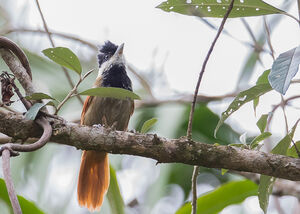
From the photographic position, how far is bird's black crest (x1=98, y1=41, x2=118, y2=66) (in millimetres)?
3505

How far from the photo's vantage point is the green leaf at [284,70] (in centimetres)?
147

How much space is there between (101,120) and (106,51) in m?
0.78

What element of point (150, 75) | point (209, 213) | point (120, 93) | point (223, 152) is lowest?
point (209, 213)

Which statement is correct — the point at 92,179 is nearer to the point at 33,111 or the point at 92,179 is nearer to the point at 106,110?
the point at 106,110

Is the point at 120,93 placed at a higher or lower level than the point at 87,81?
lower

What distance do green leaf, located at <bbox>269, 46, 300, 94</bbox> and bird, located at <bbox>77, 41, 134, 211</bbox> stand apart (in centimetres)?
139

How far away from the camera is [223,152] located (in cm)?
168

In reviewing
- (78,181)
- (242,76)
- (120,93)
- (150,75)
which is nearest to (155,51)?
(150,75)

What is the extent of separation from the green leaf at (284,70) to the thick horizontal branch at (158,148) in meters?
0.31

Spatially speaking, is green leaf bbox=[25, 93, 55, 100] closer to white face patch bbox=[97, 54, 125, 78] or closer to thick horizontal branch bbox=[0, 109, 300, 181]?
thick horizontal branch bbox=[0, 109, 300, 181]

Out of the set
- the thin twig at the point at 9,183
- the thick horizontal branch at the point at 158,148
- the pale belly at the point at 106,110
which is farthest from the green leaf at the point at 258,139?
the pale belly at the point at 106,110

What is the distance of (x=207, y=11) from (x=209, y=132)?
154cm

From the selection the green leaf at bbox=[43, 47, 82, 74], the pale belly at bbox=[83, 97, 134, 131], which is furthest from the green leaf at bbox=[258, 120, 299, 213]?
the pale belly at bbox=[83, 97, 134, 131]

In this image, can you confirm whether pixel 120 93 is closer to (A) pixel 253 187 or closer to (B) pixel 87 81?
(A) pixel 253 187
